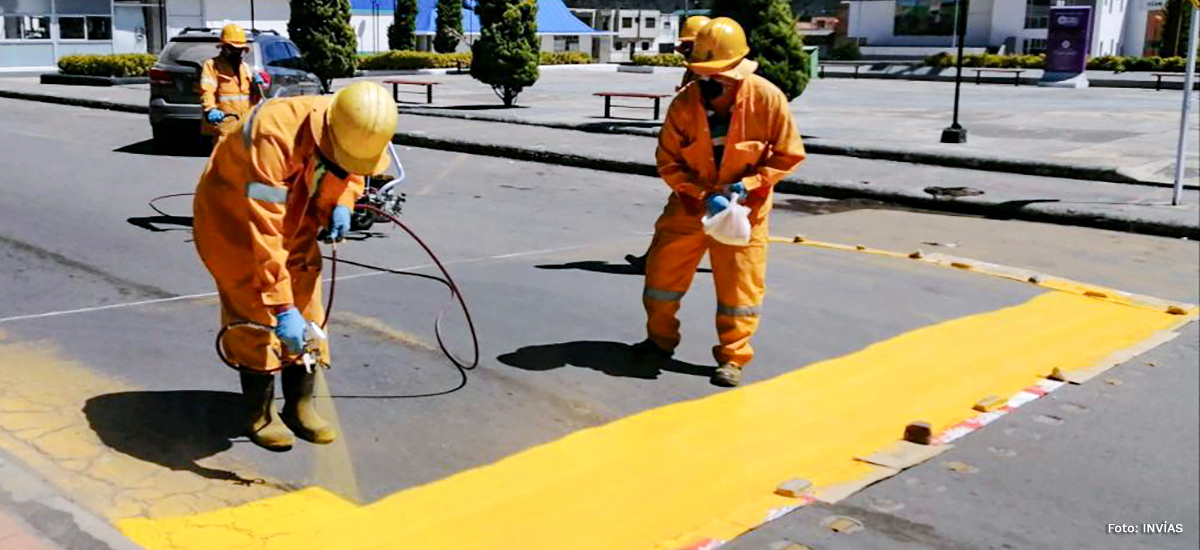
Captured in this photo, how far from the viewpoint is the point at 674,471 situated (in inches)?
201

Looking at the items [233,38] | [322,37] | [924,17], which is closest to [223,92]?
[233,38]

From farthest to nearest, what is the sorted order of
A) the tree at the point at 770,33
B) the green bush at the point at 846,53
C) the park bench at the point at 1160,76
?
the green bush at the point at 846,53, the park bench at the point at 1160,76, the tree at the point at 770,33

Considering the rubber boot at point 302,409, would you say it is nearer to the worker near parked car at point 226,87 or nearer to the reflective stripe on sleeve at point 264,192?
the reflective stripe on sleeve at point 264,192

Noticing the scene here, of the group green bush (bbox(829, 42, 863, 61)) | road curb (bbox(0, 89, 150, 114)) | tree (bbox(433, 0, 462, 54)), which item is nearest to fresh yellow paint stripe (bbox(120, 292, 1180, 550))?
road curb (bbox(0, 89, 150, 114))

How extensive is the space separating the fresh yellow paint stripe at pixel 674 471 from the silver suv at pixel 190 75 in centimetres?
1122

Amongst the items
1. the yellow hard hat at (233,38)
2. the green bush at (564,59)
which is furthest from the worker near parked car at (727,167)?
the green bush at (564,59)

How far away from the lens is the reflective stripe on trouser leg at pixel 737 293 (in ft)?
20.1

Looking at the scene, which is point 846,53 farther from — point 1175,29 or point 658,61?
point 1175,29

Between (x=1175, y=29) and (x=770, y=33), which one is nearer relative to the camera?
(x=770, y=33)

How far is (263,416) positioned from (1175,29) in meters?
56.7

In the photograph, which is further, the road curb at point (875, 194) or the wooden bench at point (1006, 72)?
the wooden bench at point (1006, 72)

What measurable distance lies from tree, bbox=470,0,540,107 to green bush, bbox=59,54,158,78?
469 inches

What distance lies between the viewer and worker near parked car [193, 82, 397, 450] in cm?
448

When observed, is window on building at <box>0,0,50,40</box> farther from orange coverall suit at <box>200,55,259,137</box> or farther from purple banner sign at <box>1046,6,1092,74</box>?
purple banner sign at <box>1046,6,1092,74</box>
